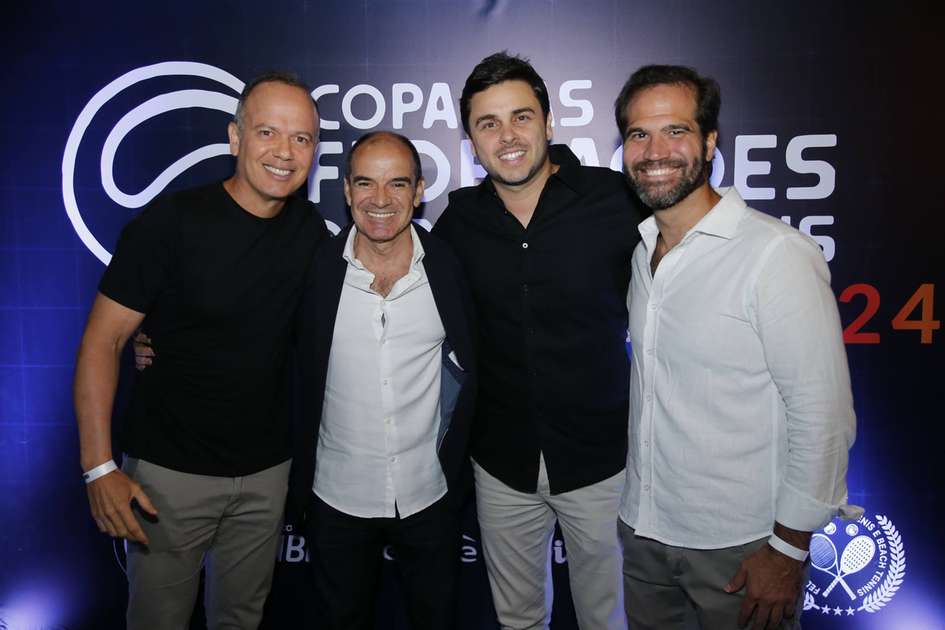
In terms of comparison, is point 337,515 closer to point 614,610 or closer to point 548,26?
point 614,610

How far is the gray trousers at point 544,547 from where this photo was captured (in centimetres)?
221

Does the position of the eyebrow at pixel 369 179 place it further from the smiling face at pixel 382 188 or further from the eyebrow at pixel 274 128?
the eyebrow at pixel 274 128

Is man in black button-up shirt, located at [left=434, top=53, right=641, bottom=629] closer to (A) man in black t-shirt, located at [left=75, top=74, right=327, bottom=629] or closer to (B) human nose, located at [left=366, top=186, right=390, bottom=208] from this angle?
(B) human nose, located at [left=366, top=186, right=390, bottom=208]

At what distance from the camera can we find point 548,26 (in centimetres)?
289

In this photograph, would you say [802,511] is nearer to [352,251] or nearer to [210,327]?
[352,251]

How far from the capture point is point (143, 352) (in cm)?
218

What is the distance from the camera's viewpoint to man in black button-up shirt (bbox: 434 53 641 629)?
216 cm

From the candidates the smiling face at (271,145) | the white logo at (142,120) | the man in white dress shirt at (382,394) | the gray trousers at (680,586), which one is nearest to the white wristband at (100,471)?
the man in white dress shirt at (382,394)

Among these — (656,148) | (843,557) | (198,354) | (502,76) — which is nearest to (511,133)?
(502,76)

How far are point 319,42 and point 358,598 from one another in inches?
91.4

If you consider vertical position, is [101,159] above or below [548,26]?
below

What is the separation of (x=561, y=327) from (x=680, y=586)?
0.85m

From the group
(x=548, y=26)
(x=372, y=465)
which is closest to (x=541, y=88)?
(x=548, y=26)

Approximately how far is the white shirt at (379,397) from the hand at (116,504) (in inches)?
22.0
